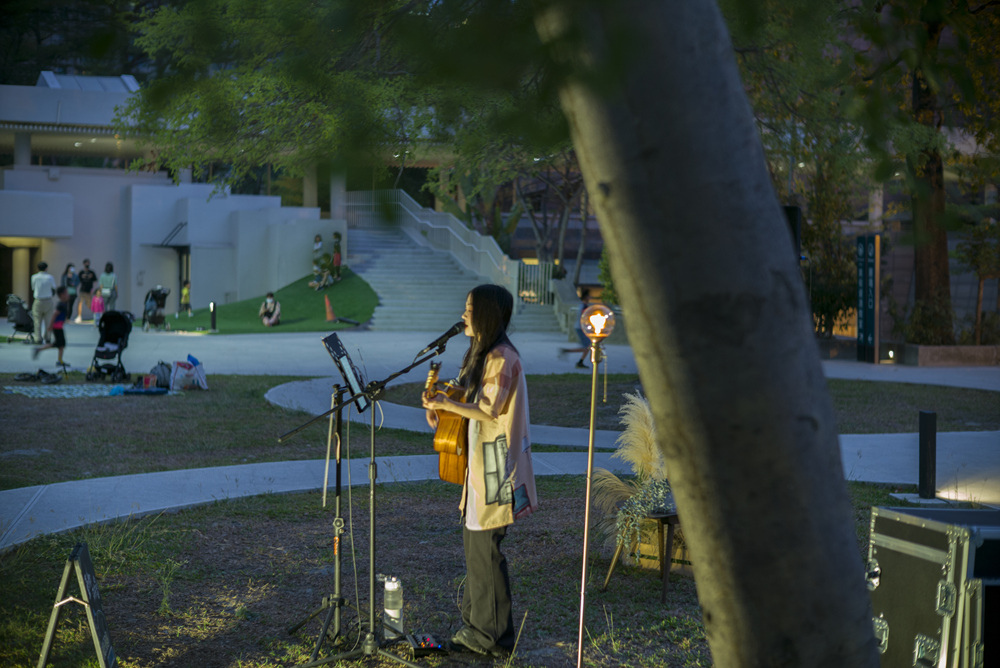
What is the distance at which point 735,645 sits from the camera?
4.97ft

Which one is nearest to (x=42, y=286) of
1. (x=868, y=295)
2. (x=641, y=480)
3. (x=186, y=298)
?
(x=641, y=480)

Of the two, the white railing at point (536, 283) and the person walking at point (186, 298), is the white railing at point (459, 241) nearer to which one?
the white railing at point (536, 283)

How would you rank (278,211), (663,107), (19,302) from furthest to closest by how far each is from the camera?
(278,211)
(19,302)
(663,107)

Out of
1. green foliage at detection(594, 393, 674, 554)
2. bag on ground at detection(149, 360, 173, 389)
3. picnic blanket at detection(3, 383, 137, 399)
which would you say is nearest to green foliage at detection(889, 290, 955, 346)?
bag on ground at detection(149, 360, 173, 389)

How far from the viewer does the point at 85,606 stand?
3.87 metres

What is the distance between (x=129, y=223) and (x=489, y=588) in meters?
37.2

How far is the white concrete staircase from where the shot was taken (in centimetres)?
2934

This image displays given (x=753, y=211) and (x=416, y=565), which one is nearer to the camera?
(x=753, y=211)

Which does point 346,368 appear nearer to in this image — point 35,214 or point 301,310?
point 301,310

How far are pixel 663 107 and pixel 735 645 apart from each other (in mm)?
883

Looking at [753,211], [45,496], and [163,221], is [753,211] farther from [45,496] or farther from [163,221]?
[163,221]

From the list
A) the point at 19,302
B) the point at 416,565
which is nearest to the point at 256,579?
the point at 416,565

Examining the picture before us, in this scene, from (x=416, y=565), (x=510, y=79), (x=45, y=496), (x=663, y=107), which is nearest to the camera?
(x=663, y=107)

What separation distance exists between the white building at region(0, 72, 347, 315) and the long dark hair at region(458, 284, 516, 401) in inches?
1280
